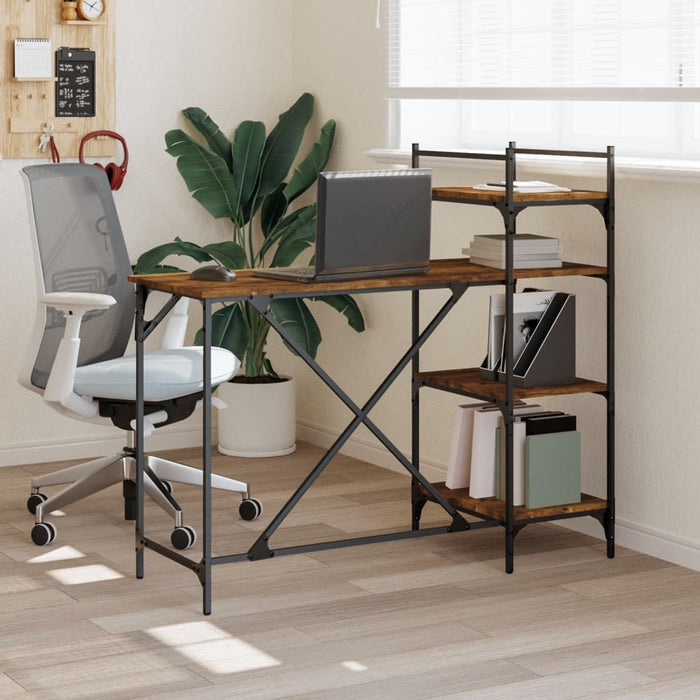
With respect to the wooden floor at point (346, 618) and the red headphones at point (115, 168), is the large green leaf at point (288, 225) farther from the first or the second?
the wooden floor at point (346, 618)

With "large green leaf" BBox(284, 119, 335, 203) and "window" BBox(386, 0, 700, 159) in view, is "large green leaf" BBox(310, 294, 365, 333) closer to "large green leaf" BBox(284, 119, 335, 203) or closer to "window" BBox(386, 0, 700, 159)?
"large green leaf" BBox(284, 119, 335, 203)

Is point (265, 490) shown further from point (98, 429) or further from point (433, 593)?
point (433, 593)

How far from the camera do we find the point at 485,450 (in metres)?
3.85

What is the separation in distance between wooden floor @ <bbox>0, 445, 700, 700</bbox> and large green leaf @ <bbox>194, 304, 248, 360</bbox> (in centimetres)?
73

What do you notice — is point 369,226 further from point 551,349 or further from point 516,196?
point 551,349

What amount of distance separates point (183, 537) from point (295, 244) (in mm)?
1478

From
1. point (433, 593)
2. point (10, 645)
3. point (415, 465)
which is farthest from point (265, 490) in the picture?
point (10, 645)

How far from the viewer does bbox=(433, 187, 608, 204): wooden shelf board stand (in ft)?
12.0

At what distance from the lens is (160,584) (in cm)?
364

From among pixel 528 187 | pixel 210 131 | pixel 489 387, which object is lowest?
pixel 489 387

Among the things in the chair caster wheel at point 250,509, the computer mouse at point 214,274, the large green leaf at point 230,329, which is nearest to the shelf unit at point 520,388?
the chair caster wheel at point 250,509

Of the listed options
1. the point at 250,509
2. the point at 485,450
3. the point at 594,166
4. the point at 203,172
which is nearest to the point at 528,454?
the point at 485,450

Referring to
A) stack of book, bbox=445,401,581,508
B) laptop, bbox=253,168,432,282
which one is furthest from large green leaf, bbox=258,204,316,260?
laptop, bbox=253,168,432,282

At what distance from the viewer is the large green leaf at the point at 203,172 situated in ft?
16.5
